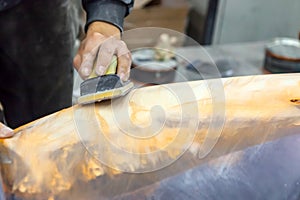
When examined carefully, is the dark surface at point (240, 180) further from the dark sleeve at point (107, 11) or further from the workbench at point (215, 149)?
the dark sleeve at point (107, 11)

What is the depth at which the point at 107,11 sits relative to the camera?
805 mm

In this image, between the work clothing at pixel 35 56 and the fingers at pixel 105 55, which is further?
the work clothing at pixel 35 56

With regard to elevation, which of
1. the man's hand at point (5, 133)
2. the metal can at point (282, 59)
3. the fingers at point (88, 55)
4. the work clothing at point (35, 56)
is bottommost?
the metal can at point (282, 59)

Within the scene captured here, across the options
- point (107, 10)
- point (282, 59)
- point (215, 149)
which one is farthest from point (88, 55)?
point (282, 59)

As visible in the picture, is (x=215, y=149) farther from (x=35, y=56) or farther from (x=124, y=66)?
(x=35, y=56)

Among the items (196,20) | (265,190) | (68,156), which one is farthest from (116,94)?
(196,20)

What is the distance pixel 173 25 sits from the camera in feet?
7.52

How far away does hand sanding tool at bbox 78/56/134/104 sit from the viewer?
61 cm

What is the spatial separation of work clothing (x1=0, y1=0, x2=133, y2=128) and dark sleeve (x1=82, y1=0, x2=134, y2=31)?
160 mm

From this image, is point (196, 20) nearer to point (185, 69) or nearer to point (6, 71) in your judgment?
point (185, 69)

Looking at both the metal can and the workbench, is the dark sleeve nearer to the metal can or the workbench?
the workbench

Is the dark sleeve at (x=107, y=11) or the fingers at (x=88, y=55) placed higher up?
the dark sleeve at (x=107, y=11)

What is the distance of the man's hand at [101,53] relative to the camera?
69 cm

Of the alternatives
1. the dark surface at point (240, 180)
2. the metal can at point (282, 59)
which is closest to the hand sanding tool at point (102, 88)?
the dark surface at point (240, 180)
